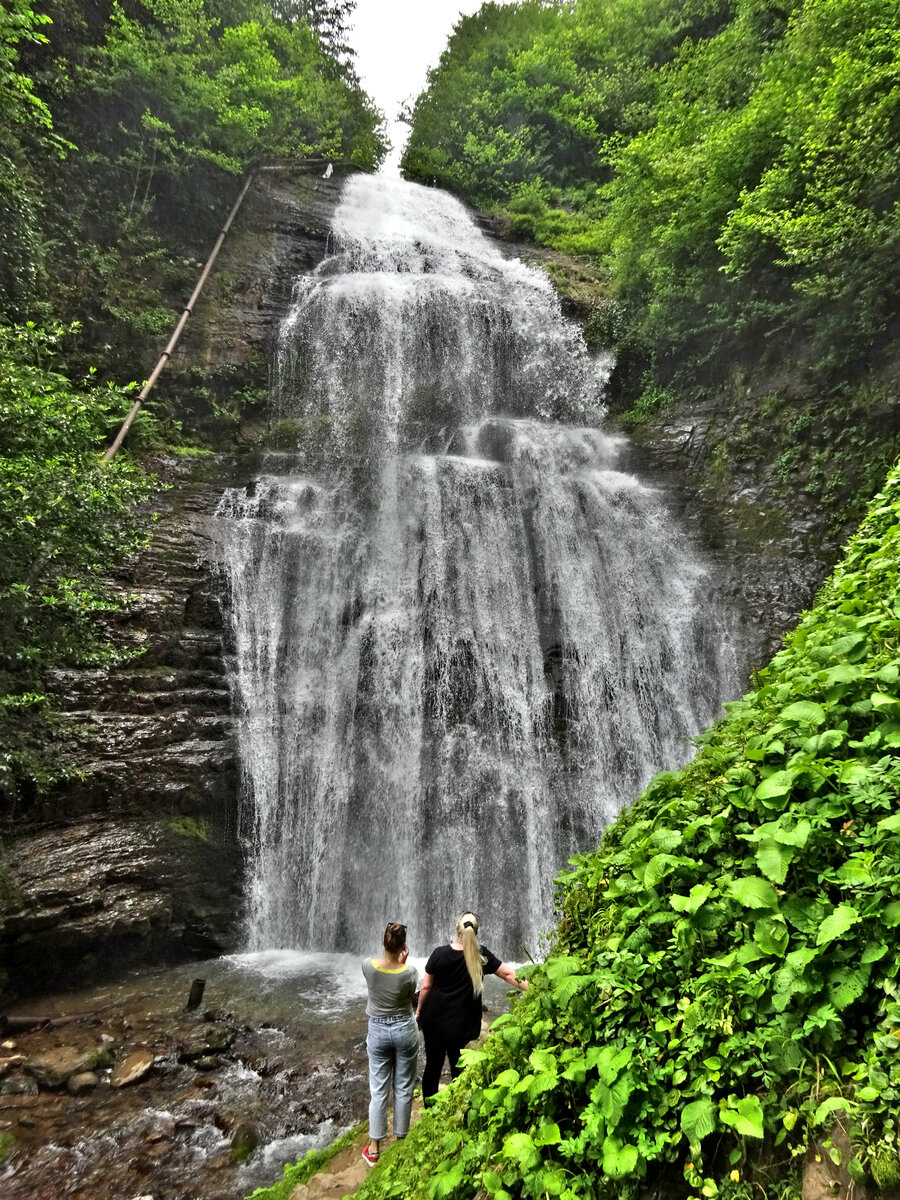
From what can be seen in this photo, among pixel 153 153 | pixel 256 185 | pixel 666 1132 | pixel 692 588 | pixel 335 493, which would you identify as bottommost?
pixel 666 1132

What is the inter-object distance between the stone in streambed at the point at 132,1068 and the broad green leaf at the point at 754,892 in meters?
6.59

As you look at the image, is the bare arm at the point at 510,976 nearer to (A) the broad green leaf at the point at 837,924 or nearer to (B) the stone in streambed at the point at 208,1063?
(A) the broad green leaf at the point at 837,924

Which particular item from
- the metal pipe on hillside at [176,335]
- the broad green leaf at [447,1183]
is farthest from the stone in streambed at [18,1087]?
the metal pipe on hillside at [176,335]

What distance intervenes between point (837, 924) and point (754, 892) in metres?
0.34

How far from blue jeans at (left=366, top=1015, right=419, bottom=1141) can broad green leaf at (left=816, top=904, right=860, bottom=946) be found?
3.19 meters

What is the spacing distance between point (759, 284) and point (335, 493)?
11183mm

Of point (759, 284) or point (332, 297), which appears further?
point (332, 297)

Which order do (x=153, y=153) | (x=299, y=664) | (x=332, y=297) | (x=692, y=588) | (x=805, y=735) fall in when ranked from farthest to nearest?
(x=332, y=297), (x=153, y=153), (x=692, y=588), (x=299, y=664), (x=805, y=735)

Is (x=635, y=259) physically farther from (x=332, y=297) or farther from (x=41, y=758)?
(x=41, y=758)

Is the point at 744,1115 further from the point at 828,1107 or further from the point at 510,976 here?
the point at 510,976

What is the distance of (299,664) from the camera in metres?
11.6

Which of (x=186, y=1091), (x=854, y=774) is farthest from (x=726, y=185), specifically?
(x=186, y=1091)

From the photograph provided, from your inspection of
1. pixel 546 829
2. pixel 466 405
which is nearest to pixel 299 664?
pixel 546 829

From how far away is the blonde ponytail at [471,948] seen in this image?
4.18 m
